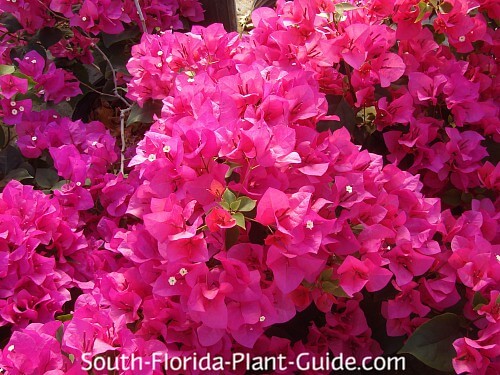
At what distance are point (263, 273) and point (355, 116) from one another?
50 cm

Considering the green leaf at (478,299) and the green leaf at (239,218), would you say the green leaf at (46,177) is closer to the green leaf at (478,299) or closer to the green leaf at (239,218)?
the green leaf at (239,218)

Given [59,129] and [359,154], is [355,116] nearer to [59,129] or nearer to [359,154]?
[359,154]

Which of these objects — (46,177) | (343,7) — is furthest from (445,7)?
(46,177)

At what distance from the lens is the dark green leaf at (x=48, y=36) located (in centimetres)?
190

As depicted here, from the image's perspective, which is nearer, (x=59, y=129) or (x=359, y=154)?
(x=359, y=154)

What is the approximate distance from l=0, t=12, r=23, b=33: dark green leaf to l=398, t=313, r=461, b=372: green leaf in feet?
5.24

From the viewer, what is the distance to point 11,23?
1.93 m

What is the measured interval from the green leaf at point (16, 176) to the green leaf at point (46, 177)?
0.02 m

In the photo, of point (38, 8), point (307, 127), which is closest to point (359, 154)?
point (307, 127)

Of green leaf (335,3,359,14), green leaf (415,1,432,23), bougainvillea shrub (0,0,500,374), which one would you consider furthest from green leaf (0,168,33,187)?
green leaf (415,1,432,23)

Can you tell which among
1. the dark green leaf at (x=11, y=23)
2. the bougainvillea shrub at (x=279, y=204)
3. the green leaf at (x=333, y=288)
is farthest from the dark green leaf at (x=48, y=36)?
the green leaf at (x=333, y=288)

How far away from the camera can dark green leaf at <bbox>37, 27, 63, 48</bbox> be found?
6.24 feet

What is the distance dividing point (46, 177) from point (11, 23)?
689 mm

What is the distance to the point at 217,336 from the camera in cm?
95
